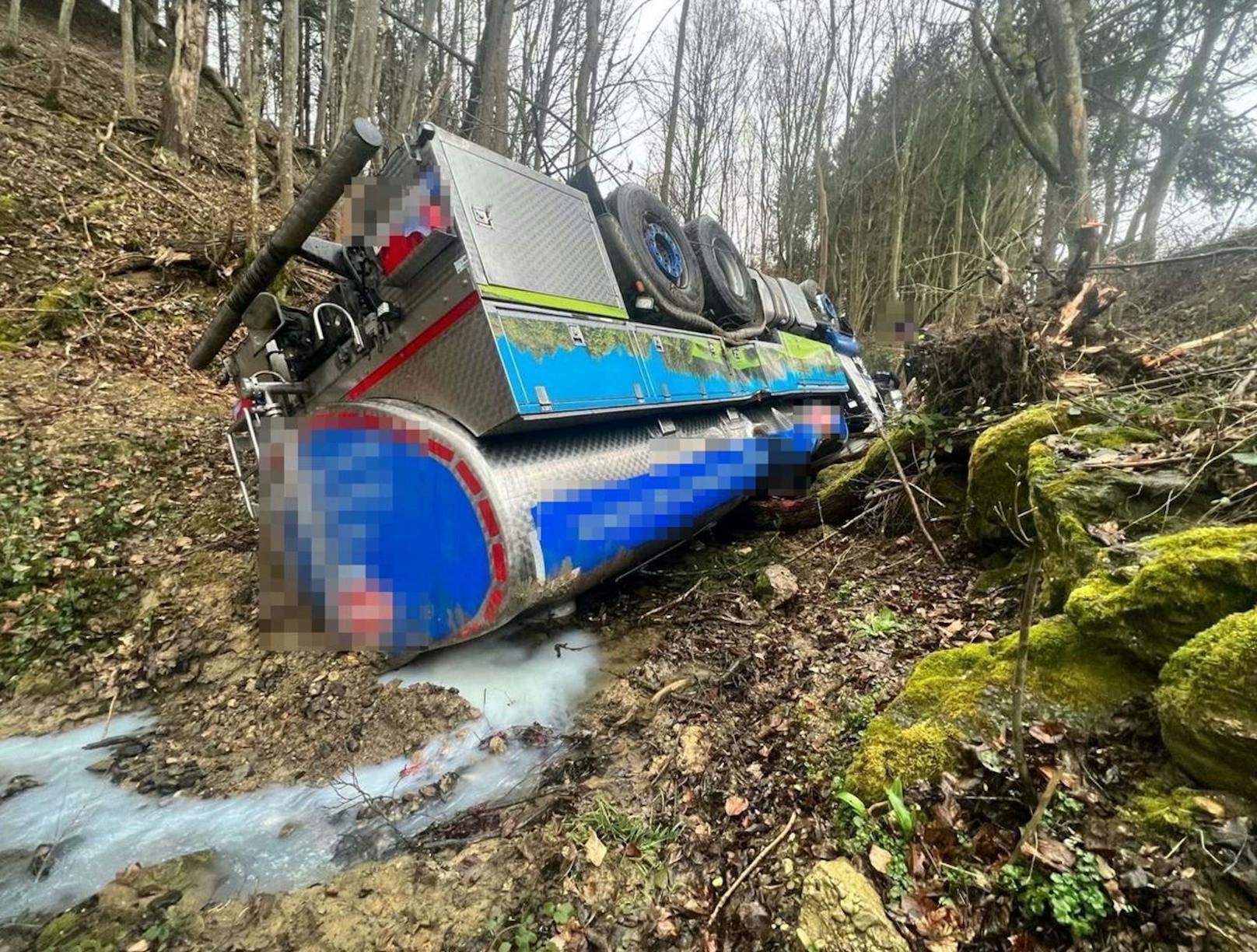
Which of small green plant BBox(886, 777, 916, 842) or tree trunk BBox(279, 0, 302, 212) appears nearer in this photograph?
small green plant BBox(886, 777, 916, 842)

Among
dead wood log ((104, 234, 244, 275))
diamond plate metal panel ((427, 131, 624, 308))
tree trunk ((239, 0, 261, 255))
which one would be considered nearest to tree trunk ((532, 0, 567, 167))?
tree trunk ((239, 0, 261, 255))

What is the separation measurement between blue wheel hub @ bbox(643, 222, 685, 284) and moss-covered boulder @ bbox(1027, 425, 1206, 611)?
2.63 metres

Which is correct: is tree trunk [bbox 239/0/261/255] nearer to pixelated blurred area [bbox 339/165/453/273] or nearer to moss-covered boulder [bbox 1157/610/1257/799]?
pixelated blurred area [bbox 339/165/453/273]

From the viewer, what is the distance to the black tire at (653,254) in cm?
374

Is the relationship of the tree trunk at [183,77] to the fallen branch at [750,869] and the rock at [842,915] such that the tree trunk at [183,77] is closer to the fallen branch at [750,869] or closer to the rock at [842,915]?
the fallen branch at [750,869]

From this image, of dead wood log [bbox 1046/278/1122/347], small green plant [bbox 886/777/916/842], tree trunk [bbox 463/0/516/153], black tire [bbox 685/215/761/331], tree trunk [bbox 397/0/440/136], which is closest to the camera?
small green plant [bbox 886/777/916/842]

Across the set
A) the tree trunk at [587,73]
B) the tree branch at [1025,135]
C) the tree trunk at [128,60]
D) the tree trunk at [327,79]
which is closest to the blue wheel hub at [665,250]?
the tree branch at [1025,135]

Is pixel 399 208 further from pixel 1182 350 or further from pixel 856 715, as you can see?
pixel 1182 350

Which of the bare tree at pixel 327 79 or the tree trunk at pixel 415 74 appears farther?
the bare tree at pixel 327 79

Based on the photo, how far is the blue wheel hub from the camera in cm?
413

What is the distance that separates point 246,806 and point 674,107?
15.8 m

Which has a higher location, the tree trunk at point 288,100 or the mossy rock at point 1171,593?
the tree trunk at point 288,100

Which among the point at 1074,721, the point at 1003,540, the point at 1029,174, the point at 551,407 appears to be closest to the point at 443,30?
the point at 1029,174

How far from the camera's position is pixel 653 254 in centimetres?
409
